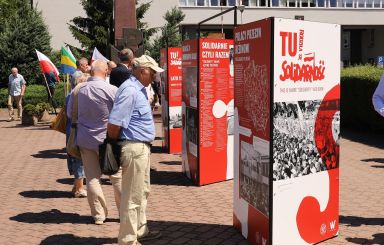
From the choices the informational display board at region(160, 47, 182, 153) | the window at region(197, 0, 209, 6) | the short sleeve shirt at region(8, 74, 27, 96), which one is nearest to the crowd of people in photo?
the informational display board at region(160, 47, 182, 153)

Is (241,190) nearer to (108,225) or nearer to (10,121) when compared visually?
(108,225)

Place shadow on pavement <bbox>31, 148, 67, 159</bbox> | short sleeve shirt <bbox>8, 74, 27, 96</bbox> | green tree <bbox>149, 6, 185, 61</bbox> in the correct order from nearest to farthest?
shadow on pavement <bbox>31, 148, 67, 159</bbox> → short sleeve shirt <bbox>8, 74, 27, 96</bbox> → green tree <bbox>149, 6, 185, 61</bbox>

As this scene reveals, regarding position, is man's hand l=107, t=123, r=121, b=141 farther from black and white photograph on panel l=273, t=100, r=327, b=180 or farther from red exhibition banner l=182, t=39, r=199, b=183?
red exhibition banner l=182, t=39, r=199, b=183

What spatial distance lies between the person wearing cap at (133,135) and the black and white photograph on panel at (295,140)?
118cm

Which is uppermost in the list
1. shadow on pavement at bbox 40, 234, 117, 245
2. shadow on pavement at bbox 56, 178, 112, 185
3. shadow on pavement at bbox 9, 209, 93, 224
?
shadow on pavement at bbox 56, 178, 112, 185

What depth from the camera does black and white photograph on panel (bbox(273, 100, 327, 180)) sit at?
4.82m

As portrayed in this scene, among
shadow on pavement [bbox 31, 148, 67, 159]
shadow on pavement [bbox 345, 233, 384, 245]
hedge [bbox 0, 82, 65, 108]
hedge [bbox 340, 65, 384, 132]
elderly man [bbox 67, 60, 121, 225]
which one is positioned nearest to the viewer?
shadow on pavement [bbox 345, 233, 384, 245]

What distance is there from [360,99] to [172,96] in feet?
21.1

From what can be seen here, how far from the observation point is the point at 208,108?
327 inches

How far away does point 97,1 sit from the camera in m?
30.7

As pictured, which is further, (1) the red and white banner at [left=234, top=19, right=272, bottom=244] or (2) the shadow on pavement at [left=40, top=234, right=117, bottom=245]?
(2) the shadow on pavement at [left=40, top=234, right=117, bottom=245]

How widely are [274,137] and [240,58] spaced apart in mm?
1040

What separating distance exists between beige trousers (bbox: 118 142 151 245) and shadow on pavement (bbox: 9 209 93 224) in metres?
1.54

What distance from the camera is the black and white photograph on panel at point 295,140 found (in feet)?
15.8
